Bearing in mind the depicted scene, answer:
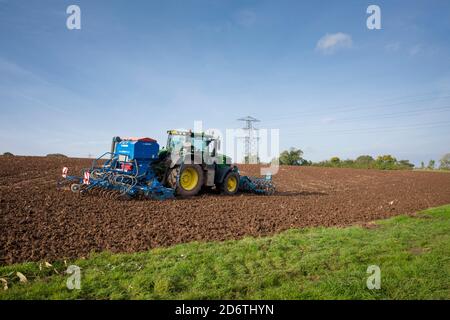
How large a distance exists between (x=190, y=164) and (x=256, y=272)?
7.86 meters

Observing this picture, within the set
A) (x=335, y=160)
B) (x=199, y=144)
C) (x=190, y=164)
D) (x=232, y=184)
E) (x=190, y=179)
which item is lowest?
(x=232, y=184)

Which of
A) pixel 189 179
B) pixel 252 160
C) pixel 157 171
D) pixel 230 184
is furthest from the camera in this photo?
pixel 252 160

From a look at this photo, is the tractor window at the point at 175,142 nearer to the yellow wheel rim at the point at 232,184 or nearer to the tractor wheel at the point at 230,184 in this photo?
the tractor wheel at the point at 230,184

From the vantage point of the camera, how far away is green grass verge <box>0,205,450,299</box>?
4.27 m

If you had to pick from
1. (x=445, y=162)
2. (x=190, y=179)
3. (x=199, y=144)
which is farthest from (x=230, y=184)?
(x=445, y=162)

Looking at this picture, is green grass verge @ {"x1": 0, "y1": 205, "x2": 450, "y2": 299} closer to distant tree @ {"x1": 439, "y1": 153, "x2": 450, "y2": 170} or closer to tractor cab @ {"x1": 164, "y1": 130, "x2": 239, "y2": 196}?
tractor cab @ {"x1": 164, "y1": 130, "x2": 239, "y2": 196}

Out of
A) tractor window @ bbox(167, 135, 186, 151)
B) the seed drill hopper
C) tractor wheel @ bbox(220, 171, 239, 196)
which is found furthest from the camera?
tractor wheel @ bbox(220, 171, 239, 196)

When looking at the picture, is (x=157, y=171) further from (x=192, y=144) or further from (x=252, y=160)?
(x=252, y=160)

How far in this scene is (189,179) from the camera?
1287 cm

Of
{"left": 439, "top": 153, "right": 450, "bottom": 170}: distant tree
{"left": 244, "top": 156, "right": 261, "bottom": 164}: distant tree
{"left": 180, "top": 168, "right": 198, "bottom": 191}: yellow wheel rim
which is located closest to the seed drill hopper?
{"left": 180, "top": 168, "right": 198, "bottom": 191}: yellow wheel rim

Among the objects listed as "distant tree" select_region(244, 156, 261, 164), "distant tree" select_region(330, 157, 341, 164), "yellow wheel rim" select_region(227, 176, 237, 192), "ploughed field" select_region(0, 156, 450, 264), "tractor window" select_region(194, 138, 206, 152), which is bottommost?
"ploughed field" select_region(0, 156, 450, 264)

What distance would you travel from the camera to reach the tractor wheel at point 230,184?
14.0m

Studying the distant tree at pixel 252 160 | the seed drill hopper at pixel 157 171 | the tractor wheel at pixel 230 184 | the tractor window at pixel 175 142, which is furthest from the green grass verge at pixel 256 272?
the distant tree at pixel 252 160

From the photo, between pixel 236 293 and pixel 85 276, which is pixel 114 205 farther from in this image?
pixel 236 293
